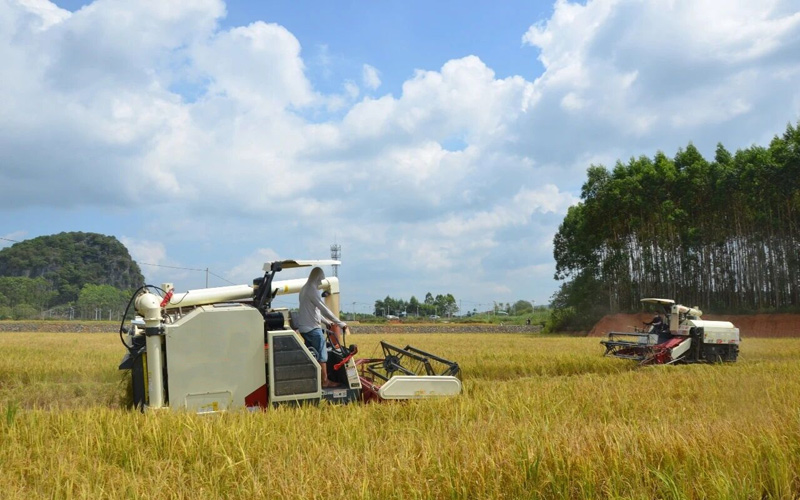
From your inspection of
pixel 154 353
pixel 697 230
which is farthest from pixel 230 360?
pixel 697 230

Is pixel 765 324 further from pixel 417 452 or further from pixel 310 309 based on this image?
pixel 417 452

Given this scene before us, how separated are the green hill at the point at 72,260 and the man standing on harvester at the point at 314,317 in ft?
390

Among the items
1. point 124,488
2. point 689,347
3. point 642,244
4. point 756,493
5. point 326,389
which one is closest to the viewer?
point 756,493

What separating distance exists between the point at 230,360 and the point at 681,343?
39.7 feet

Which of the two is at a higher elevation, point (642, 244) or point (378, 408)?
point (642, 244)

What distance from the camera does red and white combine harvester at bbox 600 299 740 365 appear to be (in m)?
15.4

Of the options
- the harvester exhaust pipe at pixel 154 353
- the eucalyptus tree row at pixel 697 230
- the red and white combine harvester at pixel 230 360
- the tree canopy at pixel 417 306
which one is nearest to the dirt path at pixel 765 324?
the eucalyptus tree row at pixel 697 230

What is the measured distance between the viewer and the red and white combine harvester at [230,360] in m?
7.23

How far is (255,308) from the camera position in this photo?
7.86m

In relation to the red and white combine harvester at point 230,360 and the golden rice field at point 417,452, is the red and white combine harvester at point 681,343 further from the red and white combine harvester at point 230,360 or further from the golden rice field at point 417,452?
the red and white combine harvester at point 230,360

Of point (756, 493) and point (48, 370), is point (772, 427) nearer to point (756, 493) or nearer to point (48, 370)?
point (756, 493)

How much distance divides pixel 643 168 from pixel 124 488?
142ft

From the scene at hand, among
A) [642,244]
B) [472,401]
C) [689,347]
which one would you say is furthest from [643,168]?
[472,401]

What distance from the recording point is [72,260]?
123750mm
